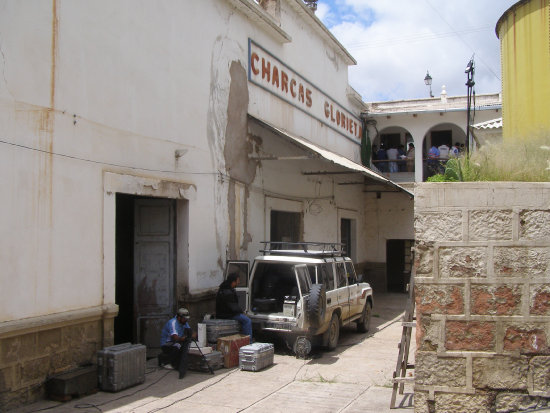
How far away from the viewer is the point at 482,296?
523cm

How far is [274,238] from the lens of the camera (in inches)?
572

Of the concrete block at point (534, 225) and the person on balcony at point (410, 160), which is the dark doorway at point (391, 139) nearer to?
the person on balcony at point (410, 160)

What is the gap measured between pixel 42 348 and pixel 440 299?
16.2ft

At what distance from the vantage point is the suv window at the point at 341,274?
11398mm

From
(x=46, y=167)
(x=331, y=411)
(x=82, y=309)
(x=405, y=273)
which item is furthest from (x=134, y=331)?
(x=405, y=273)

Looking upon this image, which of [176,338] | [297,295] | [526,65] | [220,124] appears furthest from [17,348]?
[526,65]

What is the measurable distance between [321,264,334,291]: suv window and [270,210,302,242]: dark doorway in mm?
3487

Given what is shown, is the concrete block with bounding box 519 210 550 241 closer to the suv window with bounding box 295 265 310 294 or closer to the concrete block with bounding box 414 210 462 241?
the concrete block with bounding box 414 210 462 241

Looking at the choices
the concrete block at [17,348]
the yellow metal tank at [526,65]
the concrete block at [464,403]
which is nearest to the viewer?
the concrete block at [464,403]

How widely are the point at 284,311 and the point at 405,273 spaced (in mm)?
13739

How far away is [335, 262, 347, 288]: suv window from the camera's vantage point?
449 inches

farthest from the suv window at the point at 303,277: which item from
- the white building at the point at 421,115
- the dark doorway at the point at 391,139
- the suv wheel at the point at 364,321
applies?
the dark doorway at the point at 391,139

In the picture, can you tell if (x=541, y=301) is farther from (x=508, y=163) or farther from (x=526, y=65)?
(x=526, y=65)

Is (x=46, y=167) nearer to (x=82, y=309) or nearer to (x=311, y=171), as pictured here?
(x=82, y=309)
